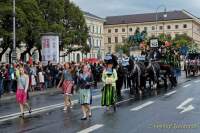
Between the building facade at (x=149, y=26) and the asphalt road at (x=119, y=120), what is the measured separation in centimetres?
13597

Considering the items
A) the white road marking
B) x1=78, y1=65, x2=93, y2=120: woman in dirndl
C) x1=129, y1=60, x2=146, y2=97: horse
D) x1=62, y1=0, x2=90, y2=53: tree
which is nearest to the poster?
x1=129, y1=60, x2=146, y2=97: horse

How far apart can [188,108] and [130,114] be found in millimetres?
2543

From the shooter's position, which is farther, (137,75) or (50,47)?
(50,47)

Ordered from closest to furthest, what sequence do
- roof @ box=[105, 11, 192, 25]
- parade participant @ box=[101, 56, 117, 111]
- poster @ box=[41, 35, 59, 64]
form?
parade participant @ box=[101, 56, 117, 111] < poster @ box=[41, 35, 59, 64] < roof @ box=[105, 11, 192, 25]

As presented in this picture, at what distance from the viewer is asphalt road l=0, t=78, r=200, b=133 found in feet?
40.9

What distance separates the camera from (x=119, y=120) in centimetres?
1416

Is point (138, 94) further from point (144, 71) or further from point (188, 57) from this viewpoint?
point (188, 57)

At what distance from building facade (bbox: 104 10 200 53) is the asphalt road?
5353 inches

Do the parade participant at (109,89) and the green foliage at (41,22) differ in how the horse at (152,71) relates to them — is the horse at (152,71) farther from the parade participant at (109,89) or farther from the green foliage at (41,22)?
the green foliage at (41,22)

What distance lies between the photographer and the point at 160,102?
64.5ft

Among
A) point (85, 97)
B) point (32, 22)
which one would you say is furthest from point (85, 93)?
point (32, 22)

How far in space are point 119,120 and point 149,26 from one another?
145m

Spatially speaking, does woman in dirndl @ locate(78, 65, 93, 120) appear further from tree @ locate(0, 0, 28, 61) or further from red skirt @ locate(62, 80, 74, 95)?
tree @ locate(0, 0, 28, 61)

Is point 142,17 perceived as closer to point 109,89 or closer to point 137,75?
point 137,75
